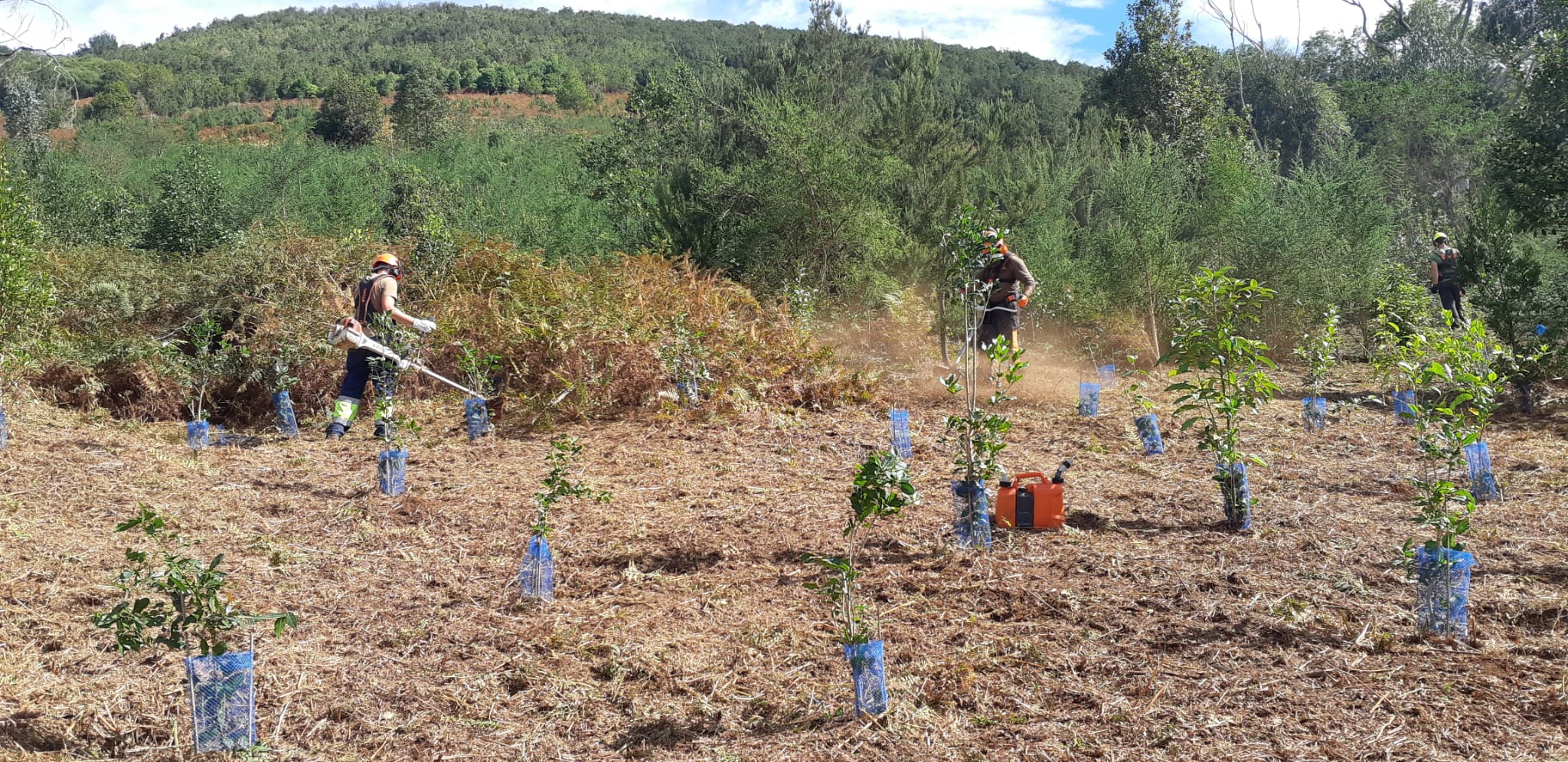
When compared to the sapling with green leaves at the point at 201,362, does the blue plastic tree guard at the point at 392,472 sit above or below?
below

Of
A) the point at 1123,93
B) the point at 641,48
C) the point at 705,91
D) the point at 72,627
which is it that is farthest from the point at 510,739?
the point at 641,48

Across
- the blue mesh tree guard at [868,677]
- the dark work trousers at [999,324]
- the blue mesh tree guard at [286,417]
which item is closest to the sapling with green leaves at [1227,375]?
the blue mesh tree guard at [868,677]

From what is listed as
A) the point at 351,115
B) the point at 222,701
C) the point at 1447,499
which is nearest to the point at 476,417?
the point at 222,701

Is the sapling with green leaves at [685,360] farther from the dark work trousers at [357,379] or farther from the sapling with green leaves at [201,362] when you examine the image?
the sapling with green leaves at [201,362]

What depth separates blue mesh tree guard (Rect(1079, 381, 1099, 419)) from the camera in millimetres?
8297

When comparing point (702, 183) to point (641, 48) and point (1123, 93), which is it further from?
point (641, 48)

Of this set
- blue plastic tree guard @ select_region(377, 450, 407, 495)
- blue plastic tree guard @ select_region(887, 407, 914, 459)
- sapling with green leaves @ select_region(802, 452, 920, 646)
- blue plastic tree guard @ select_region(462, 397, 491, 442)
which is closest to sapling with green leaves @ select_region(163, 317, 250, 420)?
blue plastic tree guard @ select_region(462, 397, 491, 442)

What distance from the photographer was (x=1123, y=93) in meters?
24.2

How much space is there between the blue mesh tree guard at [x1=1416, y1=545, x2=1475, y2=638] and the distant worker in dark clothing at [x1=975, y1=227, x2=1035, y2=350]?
4.95 metres

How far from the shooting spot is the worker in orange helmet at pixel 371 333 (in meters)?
7.86

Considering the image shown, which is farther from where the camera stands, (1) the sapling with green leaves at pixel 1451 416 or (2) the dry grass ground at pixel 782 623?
(1) the sapling with green leaves at pixel 1451 416

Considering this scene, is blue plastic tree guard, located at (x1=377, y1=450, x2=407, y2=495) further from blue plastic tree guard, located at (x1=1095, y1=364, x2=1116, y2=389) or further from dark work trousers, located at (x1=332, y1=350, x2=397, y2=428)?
blue plastic tree guard, located at (x1=1095, y1=364, x2=1116, y2=389)

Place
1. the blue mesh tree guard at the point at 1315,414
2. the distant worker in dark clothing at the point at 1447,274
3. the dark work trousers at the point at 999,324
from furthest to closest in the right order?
the distant worker in dark clothing at the point at 1447,274, the dark work trousers at the point at 999,324, the blue mesh tree guard at the point at 1315,414

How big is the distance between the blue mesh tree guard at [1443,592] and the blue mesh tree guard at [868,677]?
6.65 ft
